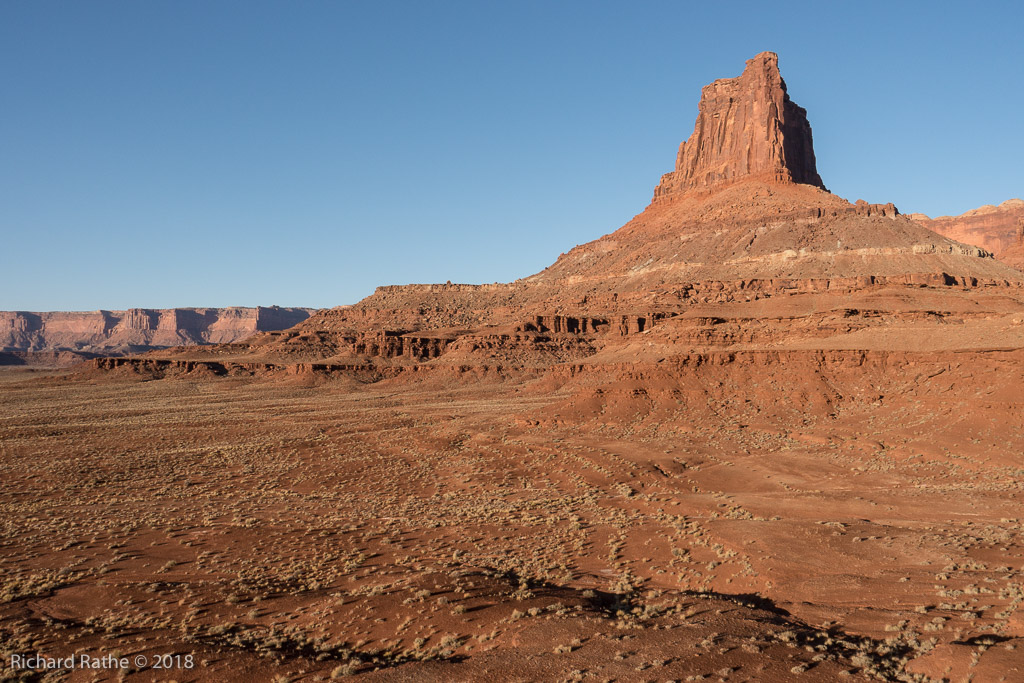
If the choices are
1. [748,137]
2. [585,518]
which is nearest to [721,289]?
[748,137]

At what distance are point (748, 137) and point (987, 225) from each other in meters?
82.9

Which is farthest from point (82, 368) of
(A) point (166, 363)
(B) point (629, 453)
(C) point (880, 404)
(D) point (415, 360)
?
(C) point (880, 404)

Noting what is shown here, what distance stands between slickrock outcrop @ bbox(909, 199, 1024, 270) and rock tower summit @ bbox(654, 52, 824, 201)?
56.3m

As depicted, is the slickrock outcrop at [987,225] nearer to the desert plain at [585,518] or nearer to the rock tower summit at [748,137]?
the rock tower summit at [748,137]

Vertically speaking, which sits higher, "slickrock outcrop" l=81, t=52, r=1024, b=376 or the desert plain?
"slickrock outcrop" l=81, t=52, r=1024, b=376

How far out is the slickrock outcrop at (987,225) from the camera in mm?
149500

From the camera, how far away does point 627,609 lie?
463 inches

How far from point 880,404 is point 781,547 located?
2095cm

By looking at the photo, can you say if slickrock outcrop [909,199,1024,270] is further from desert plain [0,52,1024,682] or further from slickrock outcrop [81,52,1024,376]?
desert plain [0,52,1024,682]

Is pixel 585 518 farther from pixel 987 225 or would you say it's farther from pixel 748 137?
pixel 987 225

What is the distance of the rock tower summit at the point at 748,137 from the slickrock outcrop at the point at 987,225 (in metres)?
56.3

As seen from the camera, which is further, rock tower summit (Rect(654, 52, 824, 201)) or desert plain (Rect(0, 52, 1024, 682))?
rock tower summit (Rect(654, 52, 824, 201))

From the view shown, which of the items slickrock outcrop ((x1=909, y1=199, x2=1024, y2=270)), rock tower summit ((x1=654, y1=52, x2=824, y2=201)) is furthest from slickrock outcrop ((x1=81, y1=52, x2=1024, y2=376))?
slickrock outcrop ((x1=909, y1=199, x2=1024, y2=270))

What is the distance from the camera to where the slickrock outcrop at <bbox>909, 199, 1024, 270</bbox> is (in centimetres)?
14950
